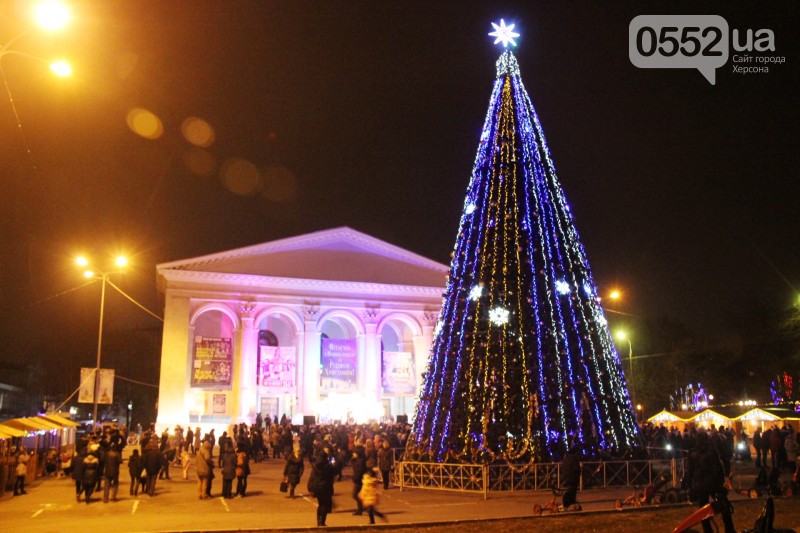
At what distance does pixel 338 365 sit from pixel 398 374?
3677mm

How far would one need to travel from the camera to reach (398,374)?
140 feet

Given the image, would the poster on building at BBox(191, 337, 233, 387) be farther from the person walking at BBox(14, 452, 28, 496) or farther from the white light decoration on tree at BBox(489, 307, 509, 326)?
the white light decoration on tree at BBox(489, 307, 509, 326)

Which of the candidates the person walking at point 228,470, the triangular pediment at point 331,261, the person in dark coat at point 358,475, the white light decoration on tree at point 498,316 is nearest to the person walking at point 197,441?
the person walking at point 228,470

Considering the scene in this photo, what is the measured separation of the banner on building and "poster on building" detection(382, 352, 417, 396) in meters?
19.0

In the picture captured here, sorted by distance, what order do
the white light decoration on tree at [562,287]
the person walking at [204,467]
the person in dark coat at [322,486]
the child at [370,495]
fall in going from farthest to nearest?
the person walking at [204,467]
the white light decoration on tree at [562,287]
the child at [370,495]
the person in dark coat at [322,486]

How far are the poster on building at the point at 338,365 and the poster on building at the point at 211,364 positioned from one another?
5644 millimetres

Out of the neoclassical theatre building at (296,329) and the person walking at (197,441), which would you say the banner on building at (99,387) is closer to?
the person walking at (197,441)

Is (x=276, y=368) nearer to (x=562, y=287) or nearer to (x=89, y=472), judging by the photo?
(x=89, y=472)

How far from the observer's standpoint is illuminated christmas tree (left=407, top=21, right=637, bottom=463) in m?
14.8

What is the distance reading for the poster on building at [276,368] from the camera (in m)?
41.1

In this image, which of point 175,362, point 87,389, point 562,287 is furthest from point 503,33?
point 175,362

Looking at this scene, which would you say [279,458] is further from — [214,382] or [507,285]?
[507,285]

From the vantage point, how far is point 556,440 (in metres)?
14.8

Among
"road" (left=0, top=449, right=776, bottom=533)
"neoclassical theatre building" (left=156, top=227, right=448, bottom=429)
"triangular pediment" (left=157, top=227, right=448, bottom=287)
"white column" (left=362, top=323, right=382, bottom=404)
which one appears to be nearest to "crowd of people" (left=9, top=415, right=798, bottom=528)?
"road" (left=0, top=449, right=776, bottom=533)
